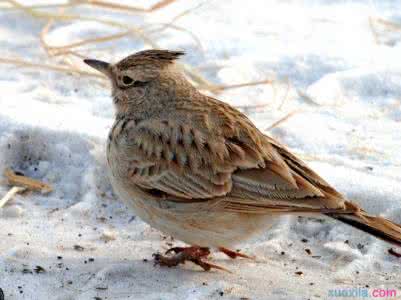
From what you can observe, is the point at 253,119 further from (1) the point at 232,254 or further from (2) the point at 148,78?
(1) the point at 232,254

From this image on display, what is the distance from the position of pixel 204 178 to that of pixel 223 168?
0.12 meters

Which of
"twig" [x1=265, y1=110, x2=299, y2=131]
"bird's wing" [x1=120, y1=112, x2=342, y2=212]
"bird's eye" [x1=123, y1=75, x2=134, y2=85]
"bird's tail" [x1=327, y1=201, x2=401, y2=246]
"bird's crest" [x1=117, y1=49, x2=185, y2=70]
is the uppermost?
"bird's crest" [x1=117, y1=49, x2=185, y2=70]

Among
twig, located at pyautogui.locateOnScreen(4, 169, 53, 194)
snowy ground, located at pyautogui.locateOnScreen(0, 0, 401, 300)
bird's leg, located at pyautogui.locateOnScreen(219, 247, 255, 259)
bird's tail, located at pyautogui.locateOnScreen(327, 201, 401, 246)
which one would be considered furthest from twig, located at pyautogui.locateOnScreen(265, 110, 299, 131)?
bird's tail, located at pyautogui.locateOnScreen(327, 201, 401, 246)

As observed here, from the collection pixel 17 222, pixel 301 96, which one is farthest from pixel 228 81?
pixel 17 222

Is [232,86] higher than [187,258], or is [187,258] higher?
[232,86]

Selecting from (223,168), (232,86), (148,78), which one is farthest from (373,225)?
(232,86)

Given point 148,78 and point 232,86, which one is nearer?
point 148,78

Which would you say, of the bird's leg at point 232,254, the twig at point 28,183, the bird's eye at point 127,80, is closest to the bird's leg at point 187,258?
the bird's leg at point 232,254

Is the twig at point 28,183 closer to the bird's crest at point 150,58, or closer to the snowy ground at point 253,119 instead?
the snowy ground at point 253,119

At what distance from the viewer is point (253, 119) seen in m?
7.02

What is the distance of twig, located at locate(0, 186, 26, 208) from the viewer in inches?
229

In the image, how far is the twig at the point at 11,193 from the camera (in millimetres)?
5812

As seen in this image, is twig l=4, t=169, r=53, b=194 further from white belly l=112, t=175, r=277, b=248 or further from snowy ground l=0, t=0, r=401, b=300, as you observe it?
white belly l=112, t=175, r=277, b=248

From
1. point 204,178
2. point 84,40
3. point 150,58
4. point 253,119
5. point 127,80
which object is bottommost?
point 253,119
